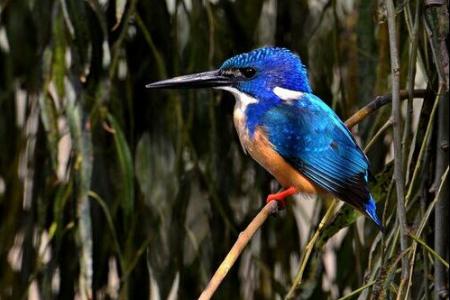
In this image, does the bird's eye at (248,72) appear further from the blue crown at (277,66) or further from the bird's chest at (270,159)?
the bird's chest at (270,159)

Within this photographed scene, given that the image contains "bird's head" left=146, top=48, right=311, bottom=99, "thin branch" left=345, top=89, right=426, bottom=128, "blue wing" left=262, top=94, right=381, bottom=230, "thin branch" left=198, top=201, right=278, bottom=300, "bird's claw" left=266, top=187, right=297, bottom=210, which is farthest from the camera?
"bird's head" left=146, top=48, right=311, bottom=99

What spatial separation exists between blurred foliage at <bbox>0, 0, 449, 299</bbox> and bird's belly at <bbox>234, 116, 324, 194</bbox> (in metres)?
Answer: 0.13

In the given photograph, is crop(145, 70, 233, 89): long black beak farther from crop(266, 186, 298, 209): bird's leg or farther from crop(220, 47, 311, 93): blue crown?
crop(266, 186, 298, 209): bird's leg

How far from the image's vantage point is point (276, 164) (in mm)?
2533

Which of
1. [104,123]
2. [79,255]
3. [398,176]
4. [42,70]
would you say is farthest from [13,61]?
[398,176]

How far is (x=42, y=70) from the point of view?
8.79ft

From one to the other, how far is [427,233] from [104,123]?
77 centimetres

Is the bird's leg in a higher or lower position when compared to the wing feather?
lower

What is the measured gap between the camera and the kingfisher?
7.95 feet

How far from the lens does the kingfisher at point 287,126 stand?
2.42m

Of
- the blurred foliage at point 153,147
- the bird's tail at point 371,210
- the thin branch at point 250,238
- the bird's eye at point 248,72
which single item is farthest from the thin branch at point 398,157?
the bird's eye at point 248,72

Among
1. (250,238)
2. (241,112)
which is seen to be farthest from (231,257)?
(241,112)

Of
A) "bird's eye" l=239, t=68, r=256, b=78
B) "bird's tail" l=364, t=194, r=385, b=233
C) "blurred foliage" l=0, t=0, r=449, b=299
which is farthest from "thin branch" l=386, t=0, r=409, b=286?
"bird's eye" l=239, t=68, r=256, b=78

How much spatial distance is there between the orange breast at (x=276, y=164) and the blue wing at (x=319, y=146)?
0.05 feet
